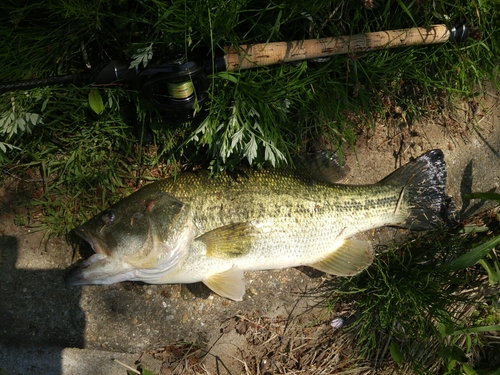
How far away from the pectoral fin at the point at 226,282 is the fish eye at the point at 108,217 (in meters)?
0.81

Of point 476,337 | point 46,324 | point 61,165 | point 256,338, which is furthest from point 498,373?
point 61,165

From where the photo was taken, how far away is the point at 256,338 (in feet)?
11.5

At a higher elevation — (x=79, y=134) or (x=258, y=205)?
(x=79, y=134)

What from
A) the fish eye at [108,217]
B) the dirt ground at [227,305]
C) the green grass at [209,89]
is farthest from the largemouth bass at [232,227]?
the dirt ground at [227,305]

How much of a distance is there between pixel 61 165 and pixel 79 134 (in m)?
0.31

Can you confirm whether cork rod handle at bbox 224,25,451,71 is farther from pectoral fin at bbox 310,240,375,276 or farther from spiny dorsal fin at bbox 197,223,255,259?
pectoral fin at bbox 310,240,375,276

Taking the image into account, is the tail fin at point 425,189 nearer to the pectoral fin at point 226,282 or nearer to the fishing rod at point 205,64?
the fishing rod at point 205,64

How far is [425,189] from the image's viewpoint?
3342 millimetres

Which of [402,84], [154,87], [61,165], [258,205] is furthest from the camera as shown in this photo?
[402,84]

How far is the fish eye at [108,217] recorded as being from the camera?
2703 millimetres

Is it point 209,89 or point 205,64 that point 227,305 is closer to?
point 209,89

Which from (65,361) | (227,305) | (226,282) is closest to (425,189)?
(226,282)

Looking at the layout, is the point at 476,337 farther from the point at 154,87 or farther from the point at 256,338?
the point at 154,87

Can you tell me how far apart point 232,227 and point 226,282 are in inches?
17.7
